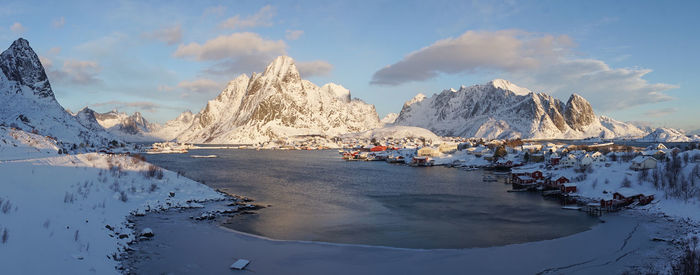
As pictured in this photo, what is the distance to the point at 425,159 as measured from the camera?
9181 cm

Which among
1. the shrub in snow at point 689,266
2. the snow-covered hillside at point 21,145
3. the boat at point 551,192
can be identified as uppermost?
the snow-covered hillside at point 21,145

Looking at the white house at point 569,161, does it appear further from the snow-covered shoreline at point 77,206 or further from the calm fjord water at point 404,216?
the snow-covered shoreline at point 77,206

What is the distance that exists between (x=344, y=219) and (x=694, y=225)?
23.0m

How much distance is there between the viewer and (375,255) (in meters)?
19.2

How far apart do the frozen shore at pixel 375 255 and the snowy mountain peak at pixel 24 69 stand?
119660 millimetres

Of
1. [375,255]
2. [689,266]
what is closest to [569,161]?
[689,266]

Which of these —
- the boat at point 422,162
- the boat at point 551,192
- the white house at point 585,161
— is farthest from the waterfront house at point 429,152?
the boat at point 551,192

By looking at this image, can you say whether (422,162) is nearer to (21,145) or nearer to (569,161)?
(569,161)

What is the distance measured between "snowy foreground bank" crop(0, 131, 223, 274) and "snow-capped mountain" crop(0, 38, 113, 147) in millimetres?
Answer: 66465

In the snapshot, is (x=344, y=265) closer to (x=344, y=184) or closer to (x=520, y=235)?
(x=520, y=235)

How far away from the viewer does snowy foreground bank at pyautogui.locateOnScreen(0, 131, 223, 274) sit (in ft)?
42.2

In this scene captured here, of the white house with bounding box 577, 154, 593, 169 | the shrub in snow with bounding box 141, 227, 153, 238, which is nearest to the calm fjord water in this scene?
the shrub in snow with bounding box 141, 227, 153, 238

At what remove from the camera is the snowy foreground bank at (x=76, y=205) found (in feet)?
42.2

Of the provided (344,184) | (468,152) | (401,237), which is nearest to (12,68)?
(344,184)
